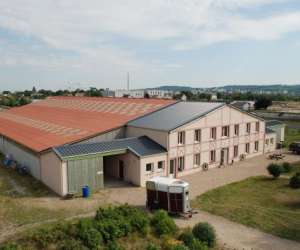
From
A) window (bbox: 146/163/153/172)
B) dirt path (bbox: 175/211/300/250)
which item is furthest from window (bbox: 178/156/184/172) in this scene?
dirt path (bbox: 175/211/300/250)

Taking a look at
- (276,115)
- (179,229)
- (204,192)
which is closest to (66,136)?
(204,192)

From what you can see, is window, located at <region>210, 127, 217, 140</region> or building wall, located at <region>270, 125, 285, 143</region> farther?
building wall, located at <region>270, 125, 285, 143</region>

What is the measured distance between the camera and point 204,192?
86.2ft

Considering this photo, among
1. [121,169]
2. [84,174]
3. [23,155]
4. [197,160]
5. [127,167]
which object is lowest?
[121,169]

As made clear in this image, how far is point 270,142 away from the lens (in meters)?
43.7

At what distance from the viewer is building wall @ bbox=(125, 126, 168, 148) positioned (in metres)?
30.3

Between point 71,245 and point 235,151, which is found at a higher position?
point 235,151

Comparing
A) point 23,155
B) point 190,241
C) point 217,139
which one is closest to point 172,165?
point 217,139

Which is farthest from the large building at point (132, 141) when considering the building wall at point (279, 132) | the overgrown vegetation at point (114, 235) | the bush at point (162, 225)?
the bush at point (162, 225)

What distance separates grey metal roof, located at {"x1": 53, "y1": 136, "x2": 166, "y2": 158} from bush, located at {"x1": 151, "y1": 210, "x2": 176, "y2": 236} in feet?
32.6

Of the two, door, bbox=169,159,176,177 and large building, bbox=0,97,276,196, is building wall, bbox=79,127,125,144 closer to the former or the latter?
large building, bbox=0,97,276,196

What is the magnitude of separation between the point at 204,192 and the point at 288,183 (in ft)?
26.6

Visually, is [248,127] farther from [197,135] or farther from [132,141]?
[132,141]

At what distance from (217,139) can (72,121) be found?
685 inches
